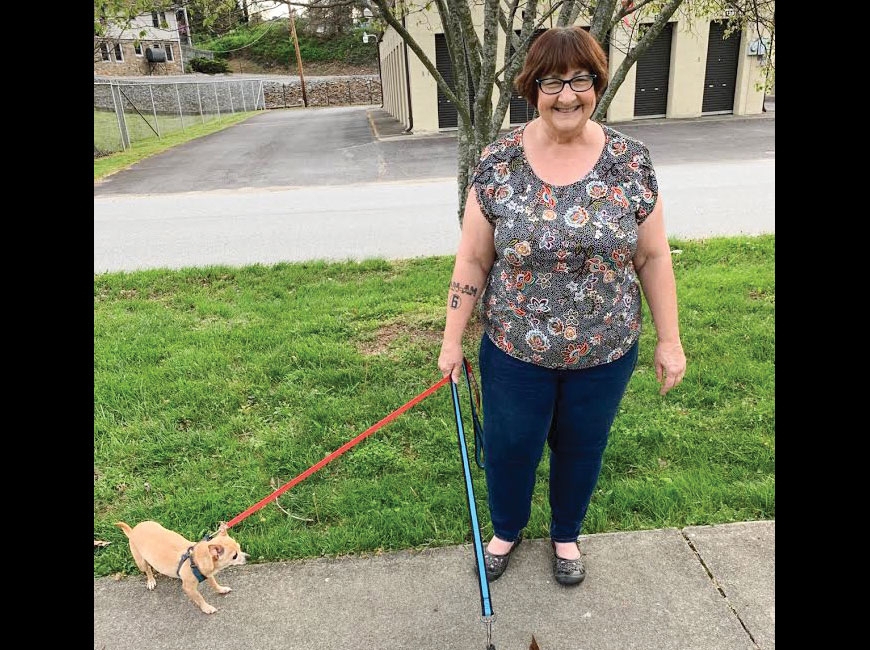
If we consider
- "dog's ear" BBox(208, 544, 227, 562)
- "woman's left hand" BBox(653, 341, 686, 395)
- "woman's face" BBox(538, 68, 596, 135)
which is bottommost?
"dog's ear" BBox(208, 544, 227, 562)

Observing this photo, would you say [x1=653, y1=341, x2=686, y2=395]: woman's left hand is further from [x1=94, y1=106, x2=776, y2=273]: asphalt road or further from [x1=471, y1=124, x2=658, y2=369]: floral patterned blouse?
[x1=94, y1=106, x2=776, y2=273]: asphalt road

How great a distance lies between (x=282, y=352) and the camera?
A: 4.36 metres

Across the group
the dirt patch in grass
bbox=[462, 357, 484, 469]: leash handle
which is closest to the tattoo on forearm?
bbox=[462, 357, 484, 469]: leash handle

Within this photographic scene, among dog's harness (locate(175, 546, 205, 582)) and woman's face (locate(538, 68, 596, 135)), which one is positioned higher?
woman's face (locate(538, 68, 596, 135))

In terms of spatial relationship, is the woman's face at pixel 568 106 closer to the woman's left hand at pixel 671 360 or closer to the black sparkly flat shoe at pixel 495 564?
the woman's left hand at pixel 671 360

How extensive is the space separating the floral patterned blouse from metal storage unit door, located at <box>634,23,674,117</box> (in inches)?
779

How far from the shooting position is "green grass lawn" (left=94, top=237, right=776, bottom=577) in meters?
2.76

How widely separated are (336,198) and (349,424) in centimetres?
745

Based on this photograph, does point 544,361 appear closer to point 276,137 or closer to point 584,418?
point 584,418

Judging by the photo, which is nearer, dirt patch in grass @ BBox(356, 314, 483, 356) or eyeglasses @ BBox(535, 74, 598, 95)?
eyeglasses @ BBox(535, 74, 598, 95)

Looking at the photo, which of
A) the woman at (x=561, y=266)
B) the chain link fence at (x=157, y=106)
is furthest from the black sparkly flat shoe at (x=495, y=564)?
the chain link fence at (x=157, y=106)

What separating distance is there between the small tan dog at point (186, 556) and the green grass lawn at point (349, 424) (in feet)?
0.75

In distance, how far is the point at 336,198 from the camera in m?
10.4
